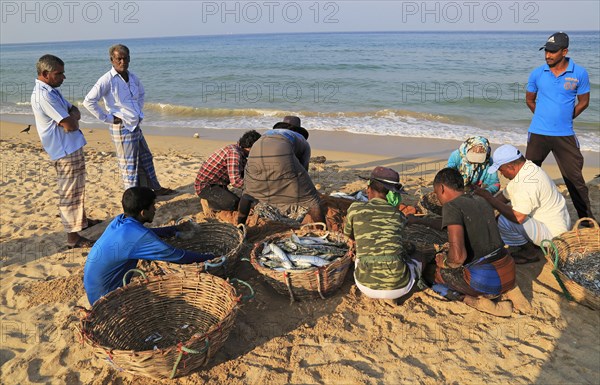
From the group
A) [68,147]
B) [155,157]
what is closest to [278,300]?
[68,147]

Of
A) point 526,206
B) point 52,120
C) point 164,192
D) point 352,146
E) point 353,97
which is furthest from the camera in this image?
point 353,97

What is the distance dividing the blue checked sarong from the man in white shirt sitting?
14.0ft

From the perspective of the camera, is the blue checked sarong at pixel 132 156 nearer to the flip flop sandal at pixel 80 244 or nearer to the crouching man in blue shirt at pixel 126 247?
the flip flop sandal at pixel 80 244

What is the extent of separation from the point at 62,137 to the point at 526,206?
4.78m

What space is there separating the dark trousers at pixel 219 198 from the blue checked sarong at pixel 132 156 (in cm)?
116

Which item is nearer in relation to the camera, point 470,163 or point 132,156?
point 470,163

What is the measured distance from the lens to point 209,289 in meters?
3.52

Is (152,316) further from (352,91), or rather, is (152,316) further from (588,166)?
(352,91)

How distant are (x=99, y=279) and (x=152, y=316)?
1.73 ft

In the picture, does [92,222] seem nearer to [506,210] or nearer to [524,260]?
[506,210]

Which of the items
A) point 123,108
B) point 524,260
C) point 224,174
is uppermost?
point 123,108

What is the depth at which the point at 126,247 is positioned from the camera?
10.8ft

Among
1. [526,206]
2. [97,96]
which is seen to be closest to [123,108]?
[97,96]

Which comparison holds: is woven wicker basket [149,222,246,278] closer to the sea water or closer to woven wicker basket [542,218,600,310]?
woven wicker basket [542,218,600,310]
